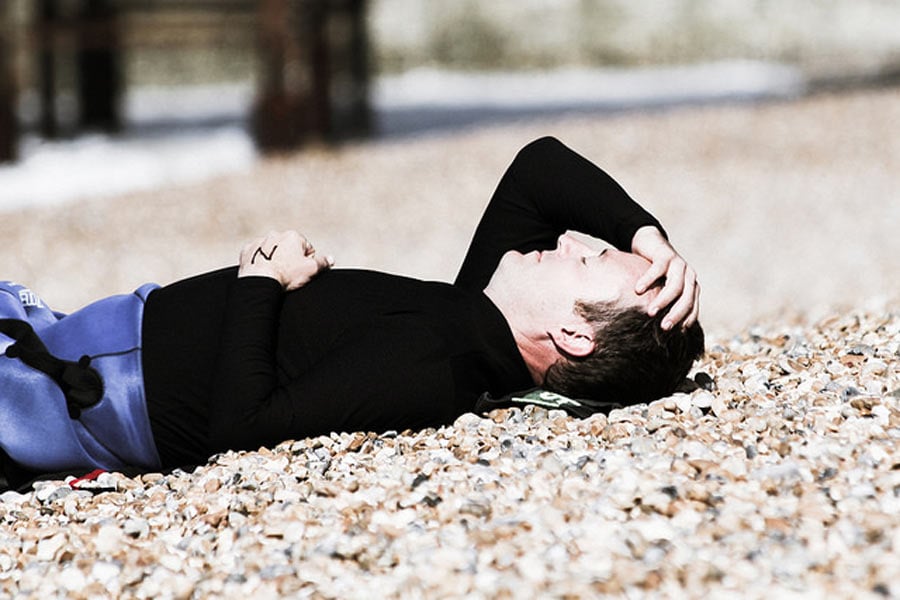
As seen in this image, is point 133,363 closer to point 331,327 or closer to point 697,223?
point 331,327

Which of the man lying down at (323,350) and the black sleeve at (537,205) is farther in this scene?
the black sleeve at (537,205)

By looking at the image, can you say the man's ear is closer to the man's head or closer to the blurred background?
the man's head

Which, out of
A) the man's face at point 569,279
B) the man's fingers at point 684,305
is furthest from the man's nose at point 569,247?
the man's fingers at point 684,305

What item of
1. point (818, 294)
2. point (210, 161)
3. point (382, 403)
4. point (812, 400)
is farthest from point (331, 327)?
point (210, 161)

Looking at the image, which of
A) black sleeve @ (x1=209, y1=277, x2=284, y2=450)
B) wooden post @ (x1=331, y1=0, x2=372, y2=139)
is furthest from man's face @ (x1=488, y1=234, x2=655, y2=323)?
wooden post @ (x1=331, y1=0, x2=372, y2=139)

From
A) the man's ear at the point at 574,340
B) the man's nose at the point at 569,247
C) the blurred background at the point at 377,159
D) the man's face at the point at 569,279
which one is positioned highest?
the man's nose at the point at 569,247

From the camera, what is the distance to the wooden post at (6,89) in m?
12.6

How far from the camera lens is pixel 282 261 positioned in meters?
3.32

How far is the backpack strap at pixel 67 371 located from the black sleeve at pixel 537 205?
1047mm

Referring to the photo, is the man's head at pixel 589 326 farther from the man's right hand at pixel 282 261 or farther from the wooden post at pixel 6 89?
the wooden post at pixel 6 89

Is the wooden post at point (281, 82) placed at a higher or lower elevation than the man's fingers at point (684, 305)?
lower

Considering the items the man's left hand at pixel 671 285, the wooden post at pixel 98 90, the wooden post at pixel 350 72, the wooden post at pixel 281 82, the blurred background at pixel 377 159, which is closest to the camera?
the man's left hand at pixel 671 285

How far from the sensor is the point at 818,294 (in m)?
7.81

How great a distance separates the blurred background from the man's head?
112 inches
